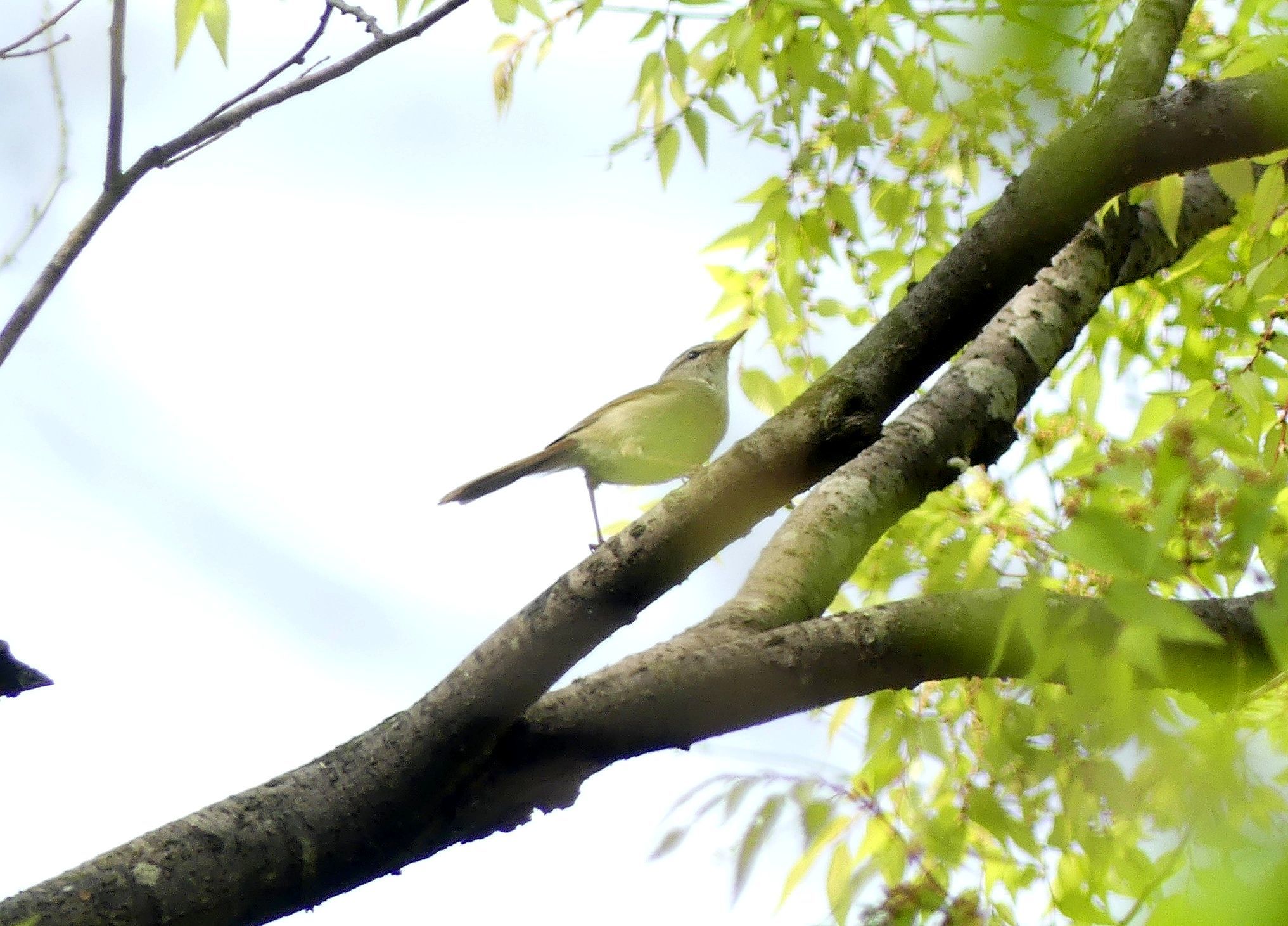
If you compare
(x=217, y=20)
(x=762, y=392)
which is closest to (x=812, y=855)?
(x=762, y=392)

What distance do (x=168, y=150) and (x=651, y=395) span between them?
3.08m

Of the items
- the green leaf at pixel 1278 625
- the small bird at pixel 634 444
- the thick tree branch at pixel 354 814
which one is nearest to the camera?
the green leaf at pixel 1278 625

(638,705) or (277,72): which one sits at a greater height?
(277,72)

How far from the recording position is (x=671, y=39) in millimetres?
3543

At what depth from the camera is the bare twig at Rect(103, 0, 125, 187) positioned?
2.08 metres

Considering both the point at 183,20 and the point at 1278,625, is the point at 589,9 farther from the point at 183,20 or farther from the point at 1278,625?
the point at 1278,625

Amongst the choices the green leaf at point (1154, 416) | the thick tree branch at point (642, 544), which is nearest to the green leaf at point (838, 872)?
the thick tree branch at point (642, 544)

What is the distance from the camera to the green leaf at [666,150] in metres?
3.69

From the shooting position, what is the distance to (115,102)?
2.10 metres

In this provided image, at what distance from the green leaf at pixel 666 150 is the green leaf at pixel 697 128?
6cm

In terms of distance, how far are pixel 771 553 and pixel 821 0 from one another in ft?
5.16

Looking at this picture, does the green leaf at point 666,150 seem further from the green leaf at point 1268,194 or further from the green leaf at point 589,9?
the green leaf at point 1268,194

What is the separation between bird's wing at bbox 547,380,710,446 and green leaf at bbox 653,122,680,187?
1.44 m

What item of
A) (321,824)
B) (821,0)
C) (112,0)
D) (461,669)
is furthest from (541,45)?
(321,824)
